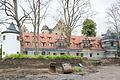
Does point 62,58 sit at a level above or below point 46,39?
below

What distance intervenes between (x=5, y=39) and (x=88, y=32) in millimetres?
27662

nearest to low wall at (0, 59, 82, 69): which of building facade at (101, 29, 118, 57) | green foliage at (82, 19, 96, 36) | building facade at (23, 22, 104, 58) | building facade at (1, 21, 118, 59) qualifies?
building facade at (1, 21, 118, 59)

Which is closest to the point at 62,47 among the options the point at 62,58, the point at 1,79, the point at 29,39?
the point at 29,39

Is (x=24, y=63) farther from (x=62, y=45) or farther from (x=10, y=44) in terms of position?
(x=62, y=45)

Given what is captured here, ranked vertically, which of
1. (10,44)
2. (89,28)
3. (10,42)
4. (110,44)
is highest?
(89,28)

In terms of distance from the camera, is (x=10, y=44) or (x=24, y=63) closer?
(x=24, y=63)

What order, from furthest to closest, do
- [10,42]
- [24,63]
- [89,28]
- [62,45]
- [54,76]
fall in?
[89,28] → [62,45] → [10,42] → [24,63] → [54,76]

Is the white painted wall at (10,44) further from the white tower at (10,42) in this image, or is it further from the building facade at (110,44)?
the building facade at (110,44)

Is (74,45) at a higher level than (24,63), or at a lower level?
higher

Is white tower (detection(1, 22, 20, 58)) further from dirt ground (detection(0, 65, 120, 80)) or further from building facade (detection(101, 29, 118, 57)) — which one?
building facade (detection(101, 29, 118, 57))

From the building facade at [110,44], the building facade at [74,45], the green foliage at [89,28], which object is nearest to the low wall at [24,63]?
the building facade at [74,45]

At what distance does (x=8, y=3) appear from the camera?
28250 mm

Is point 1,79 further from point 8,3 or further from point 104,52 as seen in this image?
point 104,52

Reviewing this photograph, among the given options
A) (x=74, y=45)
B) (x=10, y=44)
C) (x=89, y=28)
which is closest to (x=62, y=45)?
(x=74, y=45)
